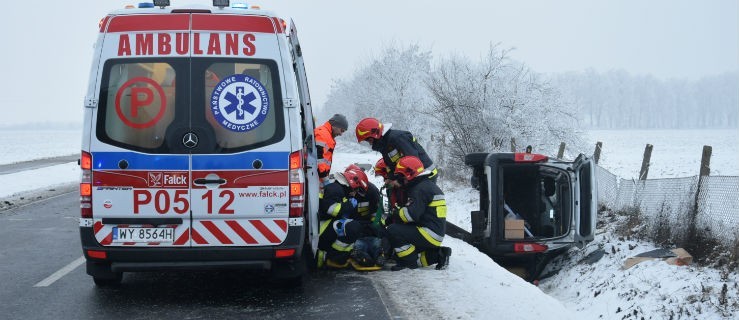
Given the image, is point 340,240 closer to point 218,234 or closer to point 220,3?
point 218,234

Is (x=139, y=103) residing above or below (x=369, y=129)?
above

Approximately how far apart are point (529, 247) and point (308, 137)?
14.8 ft

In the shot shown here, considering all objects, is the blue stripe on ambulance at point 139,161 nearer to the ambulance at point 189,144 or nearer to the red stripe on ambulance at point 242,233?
the ambulance at point 189,144

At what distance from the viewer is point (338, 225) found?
7.33 meters

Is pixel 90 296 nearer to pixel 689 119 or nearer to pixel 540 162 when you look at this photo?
pixel 540 162

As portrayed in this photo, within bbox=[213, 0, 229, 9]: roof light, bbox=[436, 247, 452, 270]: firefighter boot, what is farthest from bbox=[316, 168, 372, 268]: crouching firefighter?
bbox=[213, 0, 229, 9]: roof light

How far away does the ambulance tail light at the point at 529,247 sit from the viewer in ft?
31.7

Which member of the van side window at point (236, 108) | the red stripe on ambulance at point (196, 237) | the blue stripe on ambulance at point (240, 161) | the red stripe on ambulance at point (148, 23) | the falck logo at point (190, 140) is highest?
the red stripe on ambulance at point (148, 23)

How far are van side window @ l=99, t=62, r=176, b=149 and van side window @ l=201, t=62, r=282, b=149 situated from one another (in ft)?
1.01

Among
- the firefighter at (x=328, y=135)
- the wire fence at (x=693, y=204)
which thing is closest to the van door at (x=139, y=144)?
the firefighter at (x=328, y=135)

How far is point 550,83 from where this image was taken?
21.8 meters

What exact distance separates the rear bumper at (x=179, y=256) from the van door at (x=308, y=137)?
0.74m

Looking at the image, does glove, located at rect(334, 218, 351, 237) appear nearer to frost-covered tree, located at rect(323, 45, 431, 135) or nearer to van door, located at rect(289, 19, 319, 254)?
van door, located at rect(289, 19, 319, 254)

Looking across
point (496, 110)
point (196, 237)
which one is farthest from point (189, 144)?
point (496, 110)
